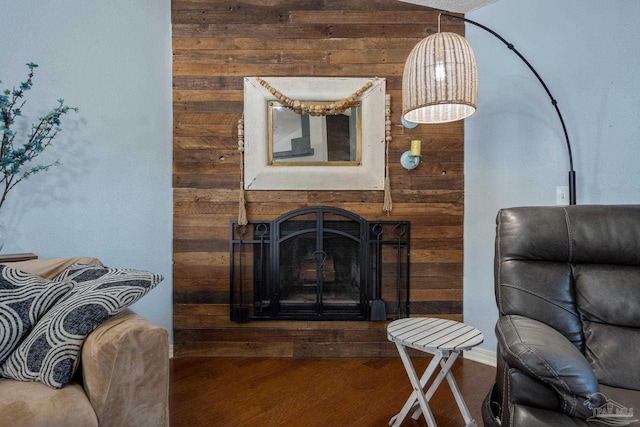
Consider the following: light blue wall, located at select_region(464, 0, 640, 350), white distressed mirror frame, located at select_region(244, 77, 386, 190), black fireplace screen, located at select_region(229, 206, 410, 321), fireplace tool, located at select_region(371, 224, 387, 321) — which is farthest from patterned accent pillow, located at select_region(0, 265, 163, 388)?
light blue wall, located at select_region(464, 0, 640, 350)

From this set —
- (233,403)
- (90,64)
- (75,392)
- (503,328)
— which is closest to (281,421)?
(233,403)

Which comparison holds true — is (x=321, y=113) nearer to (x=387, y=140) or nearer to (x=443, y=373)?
(x=387, y=140)

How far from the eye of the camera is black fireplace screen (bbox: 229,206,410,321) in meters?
2.21

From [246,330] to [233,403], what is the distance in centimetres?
57

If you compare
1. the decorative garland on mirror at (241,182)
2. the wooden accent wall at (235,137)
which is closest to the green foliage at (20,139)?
the wooden accent wall at (235,137)

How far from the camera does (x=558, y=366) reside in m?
0.90

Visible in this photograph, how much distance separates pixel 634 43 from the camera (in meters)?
1.73

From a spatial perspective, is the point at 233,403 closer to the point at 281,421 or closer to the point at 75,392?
the point at 281,421

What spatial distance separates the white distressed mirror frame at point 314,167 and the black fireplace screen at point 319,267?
211mm

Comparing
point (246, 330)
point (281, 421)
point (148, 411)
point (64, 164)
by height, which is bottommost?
point (281, 421)

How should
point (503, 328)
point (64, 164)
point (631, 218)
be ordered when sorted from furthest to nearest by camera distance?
point (64, 164)
point (631, 218)
point (503, 328)

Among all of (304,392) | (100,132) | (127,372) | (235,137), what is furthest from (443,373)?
(100,132)

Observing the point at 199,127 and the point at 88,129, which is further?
the point at 199,127

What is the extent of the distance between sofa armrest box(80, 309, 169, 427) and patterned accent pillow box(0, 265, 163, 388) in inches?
1.5
